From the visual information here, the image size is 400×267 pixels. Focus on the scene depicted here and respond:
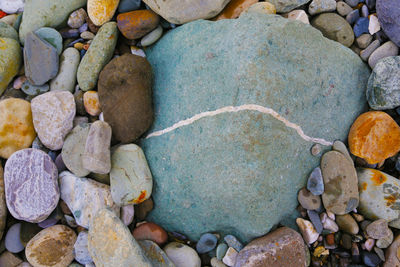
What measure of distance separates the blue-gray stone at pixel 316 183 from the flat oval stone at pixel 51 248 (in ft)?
5.25

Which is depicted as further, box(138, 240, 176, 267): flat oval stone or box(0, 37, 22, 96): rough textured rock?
box(0, 37, 22, 96): rough textured rock

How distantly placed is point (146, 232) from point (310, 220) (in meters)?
1.08

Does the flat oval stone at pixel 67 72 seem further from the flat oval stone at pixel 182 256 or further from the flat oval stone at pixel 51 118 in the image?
the flat oval stone at pixel 182 256

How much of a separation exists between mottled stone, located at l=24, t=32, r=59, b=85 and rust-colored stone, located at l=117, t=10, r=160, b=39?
1.81 ft

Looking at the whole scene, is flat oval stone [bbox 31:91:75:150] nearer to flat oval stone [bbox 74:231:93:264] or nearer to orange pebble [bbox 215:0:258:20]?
flat oval stone [bbox 74:231:93:264]

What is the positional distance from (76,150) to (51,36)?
2.97 ft

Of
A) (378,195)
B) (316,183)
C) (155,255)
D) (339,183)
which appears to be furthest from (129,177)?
(378,195)

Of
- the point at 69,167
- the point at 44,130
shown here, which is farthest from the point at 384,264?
the point at 44,130

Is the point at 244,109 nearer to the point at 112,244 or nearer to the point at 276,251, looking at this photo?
the point at 276,251

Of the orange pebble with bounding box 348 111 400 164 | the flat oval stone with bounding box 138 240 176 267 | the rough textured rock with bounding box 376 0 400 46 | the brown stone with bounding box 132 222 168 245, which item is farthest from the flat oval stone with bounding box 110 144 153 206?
the rough textured rock with bounding box 376 0 400 46

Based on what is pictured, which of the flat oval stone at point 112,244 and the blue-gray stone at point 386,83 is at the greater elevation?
the blue-gray stone at point 386,83

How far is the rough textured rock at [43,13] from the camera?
244 cm

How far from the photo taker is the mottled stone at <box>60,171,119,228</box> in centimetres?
212

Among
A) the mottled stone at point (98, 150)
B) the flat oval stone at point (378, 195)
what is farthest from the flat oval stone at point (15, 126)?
the flat oval stone at point (378, 195)
